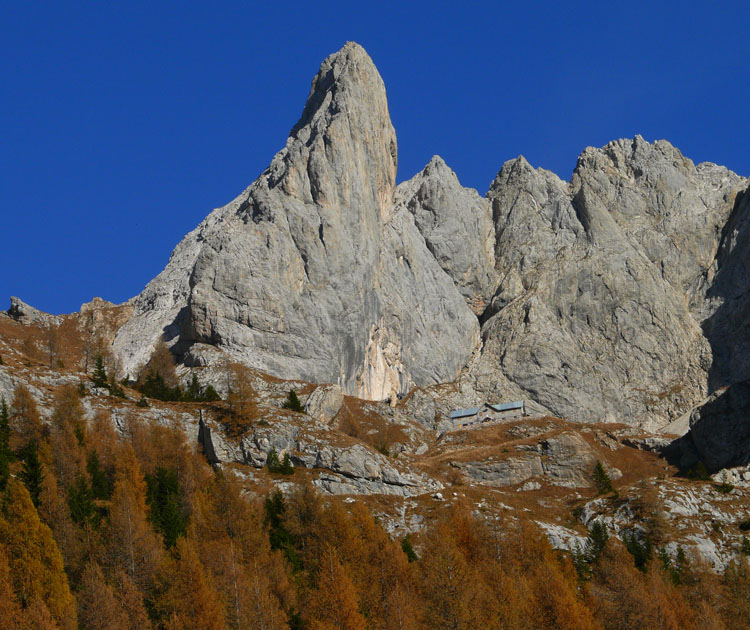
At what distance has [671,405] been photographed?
17775 cm

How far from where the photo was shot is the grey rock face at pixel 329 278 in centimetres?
14875

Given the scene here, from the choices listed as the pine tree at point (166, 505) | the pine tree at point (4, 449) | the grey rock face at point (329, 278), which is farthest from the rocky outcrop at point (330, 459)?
the grey rock face at point (329, 278)

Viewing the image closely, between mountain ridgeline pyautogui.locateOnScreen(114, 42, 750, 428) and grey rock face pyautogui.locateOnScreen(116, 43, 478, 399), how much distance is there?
29 cm

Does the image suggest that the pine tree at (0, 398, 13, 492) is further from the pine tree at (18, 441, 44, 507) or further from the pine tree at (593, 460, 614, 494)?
the pine tree at (593, 460, 614, 494)

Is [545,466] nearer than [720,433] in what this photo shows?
Yes

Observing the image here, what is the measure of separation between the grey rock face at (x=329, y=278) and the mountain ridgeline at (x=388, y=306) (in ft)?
0.95

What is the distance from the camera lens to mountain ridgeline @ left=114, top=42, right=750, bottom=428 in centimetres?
15088

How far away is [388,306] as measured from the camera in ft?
557

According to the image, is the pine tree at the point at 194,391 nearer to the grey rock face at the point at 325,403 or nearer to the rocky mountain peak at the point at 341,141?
the grey rock face at the point at 325,403

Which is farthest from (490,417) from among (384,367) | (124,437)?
(124,437)

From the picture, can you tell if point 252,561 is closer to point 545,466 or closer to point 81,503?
point 81,503

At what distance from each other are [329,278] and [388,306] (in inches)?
583

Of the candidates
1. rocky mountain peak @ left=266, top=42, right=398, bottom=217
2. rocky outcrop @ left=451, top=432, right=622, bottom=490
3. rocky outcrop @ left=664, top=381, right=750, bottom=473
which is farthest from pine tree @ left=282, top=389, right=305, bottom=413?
rocky outcrop @ left=664, top=381, right=750, bottom=473

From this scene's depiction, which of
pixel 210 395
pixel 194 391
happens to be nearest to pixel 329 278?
pixel 194 391
